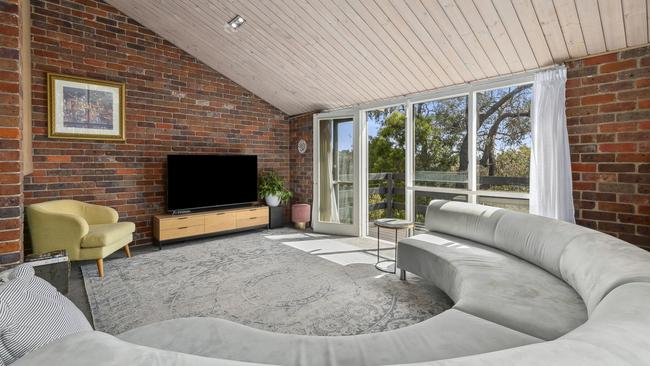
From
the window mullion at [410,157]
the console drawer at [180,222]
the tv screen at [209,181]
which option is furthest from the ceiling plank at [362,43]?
the console drawer at [180,222]

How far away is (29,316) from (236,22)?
367 cm

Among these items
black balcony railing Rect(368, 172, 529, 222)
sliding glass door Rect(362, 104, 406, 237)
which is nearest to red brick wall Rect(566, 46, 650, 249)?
black balcony railing Rect(368, 172, 529, 222)

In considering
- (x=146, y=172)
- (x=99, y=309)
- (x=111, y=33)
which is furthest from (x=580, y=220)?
(x=111, y=33)

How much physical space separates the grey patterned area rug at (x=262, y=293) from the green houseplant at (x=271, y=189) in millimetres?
1711

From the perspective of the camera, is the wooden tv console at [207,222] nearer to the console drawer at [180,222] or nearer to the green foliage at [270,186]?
the console drawer at [180,222]

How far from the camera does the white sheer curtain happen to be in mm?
3088

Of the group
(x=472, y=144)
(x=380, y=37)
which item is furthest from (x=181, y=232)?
(x=472, y=144)

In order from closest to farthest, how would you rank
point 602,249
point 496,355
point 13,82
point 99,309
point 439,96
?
point 496,355
point 602,249
point 13,82
point 99,309
point 439,96

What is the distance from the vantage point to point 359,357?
128 cm

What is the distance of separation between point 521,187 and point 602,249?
1.93 m

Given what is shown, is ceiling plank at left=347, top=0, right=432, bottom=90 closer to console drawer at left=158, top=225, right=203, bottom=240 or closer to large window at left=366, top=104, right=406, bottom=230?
large window at left=366, top=104, right=406, bottom=230

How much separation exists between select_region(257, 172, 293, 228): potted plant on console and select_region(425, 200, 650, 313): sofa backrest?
303 centimetres

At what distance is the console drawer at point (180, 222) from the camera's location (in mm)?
4556

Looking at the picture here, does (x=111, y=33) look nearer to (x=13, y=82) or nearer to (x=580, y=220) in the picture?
(x=13, y=82)
